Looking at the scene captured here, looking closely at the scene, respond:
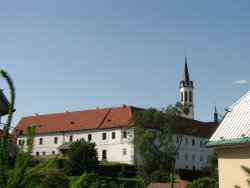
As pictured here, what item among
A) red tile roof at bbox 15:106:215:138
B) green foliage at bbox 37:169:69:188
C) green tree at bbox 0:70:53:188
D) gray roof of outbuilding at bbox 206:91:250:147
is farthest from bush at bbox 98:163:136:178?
green tree at bbox 0:70:53:188

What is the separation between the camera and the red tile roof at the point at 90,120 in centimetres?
7912

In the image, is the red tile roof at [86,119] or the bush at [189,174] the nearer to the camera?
the bush at [189,174]

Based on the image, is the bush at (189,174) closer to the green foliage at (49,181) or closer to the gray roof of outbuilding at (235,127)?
the green foliage at (49,181)

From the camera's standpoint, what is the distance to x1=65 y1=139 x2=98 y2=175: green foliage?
56.7 m

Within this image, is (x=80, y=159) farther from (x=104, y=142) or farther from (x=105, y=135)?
(x=105, y=135)

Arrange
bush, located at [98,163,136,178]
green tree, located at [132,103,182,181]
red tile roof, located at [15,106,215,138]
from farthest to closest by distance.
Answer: red tile roof, located at [15,106,215,138], bush, located at [98,163,136,178], green tree, located at [132,103,182,181]

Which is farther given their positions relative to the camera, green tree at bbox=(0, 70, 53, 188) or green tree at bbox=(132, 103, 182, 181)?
green tree at bbox=(132, 103, 182, 181)

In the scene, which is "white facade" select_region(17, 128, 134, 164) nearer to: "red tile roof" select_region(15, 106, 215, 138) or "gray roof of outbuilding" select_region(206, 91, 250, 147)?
"red tile roof" select_region(15, 106, 215, 138)

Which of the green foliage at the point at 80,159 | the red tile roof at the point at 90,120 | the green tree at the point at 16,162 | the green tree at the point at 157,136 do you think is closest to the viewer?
the green tree at the point at 16,162

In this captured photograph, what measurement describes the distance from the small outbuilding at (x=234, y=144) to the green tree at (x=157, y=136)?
159 feet

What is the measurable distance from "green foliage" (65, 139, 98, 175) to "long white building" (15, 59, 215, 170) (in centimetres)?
1321

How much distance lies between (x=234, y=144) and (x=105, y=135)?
66.8 meters

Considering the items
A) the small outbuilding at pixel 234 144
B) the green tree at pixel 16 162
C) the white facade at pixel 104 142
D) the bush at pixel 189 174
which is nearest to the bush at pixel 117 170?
the white facade at pixel 104 142

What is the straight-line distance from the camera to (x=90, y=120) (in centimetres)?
8288
